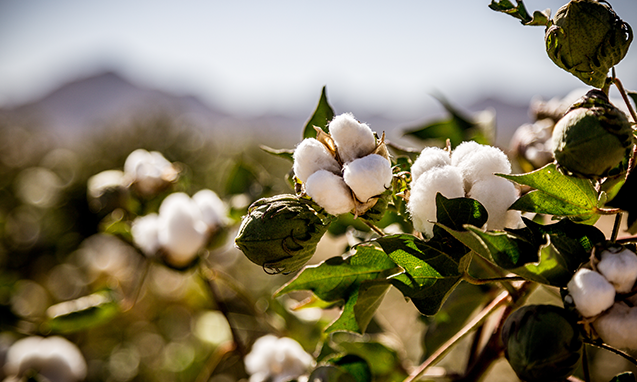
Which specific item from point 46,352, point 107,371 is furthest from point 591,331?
point 107,371

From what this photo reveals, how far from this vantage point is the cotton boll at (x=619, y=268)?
1.40 ft

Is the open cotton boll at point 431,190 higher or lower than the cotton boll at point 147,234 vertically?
higher

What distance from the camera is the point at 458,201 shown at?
50 centimetres

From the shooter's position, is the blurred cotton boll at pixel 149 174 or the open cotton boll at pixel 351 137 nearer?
the open cotton boll at pixel 351 137

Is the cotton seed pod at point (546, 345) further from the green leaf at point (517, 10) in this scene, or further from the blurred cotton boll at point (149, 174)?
the blurred cotton boll at point (149, 174)

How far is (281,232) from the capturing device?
0.53 meters

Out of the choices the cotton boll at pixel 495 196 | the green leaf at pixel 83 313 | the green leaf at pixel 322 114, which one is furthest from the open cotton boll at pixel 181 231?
the cotton boll at pixel 495 196

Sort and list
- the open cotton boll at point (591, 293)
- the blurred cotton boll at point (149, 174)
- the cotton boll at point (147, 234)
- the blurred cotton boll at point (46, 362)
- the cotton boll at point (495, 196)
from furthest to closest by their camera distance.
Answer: the blurred cotton boll at point (46, 362) → the blurred cotton boll at point (149, 174) → the cotton boll at point (147, 234) → the cotton boll at point (495, 196) → the open cotton boll at point (591, 293)

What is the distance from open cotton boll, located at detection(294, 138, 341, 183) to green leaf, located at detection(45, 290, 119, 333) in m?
0.82

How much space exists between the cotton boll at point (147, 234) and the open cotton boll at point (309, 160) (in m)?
0.62

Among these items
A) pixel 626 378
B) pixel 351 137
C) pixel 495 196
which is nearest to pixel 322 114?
pixel 351 137

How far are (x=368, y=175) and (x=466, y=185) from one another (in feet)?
0.46

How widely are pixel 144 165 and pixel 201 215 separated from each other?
0.80 feet

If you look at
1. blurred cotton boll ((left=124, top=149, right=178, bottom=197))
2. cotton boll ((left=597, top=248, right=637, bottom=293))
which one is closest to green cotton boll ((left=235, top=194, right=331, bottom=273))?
cotton boll ((left=597, top=248, right=637, bottom=293))
